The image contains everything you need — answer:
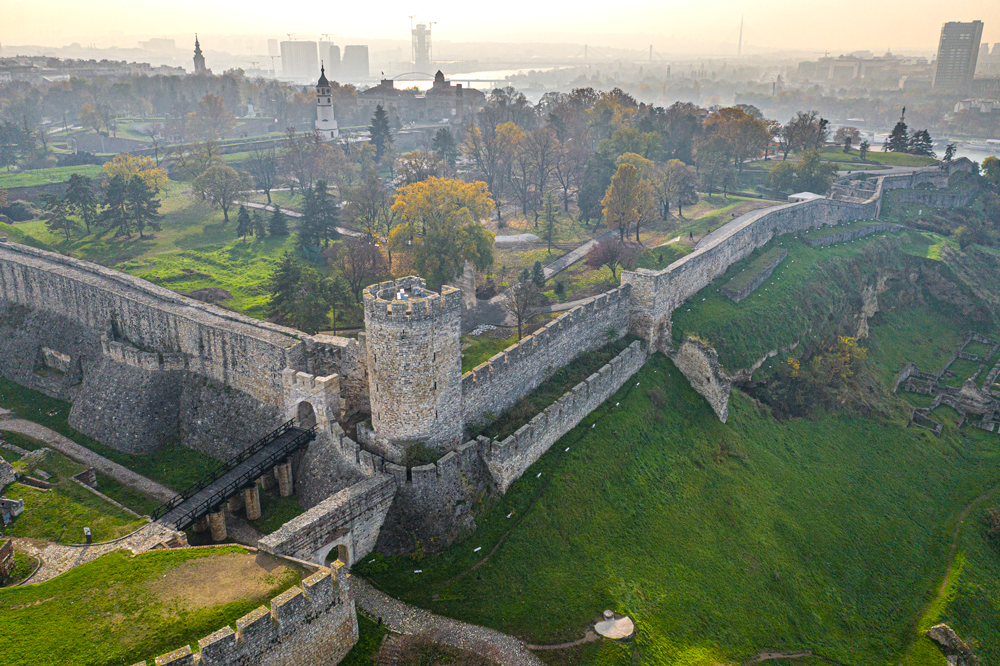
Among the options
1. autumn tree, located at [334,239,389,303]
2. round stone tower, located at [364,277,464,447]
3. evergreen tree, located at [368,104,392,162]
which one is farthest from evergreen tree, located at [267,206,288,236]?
round stone tower, located at [364,277,464,447]

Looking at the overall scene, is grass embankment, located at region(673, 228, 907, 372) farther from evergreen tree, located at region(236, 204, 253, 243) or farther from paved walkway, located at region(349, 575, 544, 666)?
evergreen tree, located at region(236, 204, 253, 243)

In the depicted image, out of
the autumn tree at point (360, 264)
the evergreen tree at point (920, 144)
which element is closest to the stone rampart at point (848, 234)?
the evergreen tree at point (920, 144)

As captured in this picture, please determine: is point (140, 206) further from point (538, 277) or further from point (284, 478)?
point (284, 478)

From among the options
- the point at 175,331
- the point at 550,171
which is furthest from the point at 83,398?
the point at 550,171

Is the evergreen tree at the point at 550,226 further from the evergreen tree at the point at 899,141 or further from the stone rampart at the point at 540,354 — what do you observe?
the evergreen tree at the point at 899,141

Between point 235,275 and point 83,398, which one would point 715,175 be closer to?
point 235,275

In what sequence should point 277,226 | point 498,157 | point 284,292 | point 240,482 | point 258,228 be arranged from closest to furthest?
point 240,482, point 284,292, point 258,228, point 277,226, point 498,157

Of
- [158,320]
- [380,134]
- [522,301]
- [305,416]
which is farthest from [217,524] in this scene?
[380,134]
